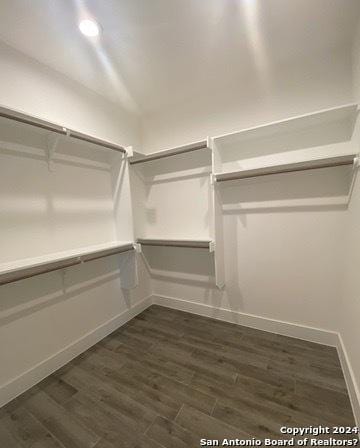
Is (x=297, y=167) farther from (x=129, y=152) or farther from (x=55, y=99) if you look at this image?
(x=55, y=99)

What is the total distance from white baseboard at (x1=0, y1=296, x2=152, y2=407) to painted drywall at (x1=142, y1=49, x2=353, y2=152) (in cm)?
210

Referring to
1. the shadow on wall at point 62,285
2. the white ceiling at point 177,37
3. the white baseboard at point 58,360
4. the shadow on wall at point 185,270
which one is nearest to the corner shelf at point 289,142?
the white ceiling at point 177,37

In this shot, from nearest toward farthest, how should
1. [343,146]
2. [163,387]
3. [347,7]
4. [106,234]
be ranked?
[347,7]
[163,387]
[343,146]
[106,234]

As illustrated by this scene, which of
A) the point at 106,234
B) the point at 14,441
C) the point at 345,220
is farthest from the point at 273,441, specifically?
the point at 106,234

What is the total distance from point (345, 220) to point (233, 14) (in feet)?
5.61

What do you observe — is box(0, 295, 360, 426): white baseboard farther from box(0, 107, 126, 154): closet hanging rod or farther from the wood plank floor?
box(0, 107, 126, 154): closet hanging rod

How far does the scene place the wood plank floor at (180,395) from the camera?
1246mm

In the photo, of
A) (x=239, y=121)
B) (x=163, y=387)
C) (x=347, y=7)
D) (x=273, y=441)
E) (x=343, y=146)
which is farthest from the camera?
(x=239, y=121)

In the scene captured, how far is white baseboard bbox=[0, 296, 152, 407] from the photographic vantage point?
152 centimetres

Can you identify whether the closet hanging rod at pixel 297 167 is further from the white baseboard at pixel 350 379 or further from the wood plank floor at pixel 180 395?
the wood plank floor at pixel 180 395

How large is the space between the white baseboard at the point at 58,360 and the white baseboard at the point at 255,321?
0.55 metres

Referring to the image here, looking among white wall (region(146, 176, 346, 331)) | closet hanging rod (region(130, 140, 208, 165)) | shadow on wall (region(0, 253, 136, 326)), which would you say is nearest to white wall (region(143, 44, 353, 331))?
white wall (region(146, 176, 346, 331))

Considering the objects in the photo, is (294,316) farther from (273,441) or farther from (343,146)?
(343,146)

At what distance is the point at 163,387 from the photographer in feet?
5.12
